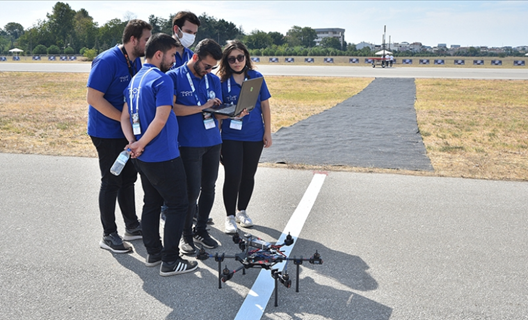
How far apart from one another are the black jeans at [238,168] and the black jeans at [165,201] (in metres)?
1.06

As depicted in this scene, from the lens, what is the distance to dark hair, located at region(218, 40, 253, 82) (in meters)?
4.50

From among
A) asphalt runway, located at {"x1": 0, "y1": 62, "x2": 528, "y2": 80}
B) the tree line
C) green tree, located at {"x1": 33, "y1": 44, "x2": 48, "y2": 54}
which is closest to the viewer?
asphalt runway, located at {"x1": 0, "y1": 62, "x2": 528, "y2": 80}

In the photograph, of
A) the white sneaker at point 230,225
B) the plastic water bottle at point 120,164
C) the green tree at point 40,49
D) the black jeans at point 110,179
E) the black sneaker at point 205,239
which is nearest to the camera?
the plastic water bottle at point 120,164

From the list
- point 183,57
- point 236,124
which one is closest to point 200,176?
point 236,124

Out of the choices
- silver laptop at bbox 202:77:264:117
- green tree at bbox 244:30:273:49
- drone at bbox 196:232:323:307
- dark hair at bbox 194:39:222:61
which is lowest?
drone at bbox 196:232:323:307

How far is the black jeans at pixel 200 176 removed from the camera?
401 cm

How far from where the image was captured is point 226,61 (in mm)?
4559

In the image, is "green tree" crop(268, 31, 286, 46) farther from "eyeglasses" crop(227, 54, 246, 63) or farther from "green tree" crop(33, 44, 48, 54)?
"eyeglasses" crop(227, 54, 246, 63)

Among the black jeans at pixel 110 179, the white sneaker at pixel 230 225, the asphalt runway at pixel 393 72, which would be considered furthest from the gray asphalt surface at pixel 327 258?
the asphalt runway at pixel 393 72

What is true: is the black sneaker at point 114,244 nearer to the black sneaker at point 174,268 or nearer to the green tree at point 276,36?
the black sneaker at point 174,268

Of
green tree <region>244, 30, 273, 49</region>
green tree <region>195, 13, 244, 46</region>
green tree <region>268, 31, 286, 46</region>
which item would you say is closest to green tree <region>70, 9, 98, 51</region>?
green tree <region>195, 13, 244, 46</region>

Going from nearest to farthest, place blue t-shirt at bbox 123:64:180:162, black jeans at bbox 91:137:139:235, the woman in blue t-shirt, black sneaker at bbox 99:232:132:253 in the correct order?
blue t-shirt at bbox 123:64:180:162
black jeans at bbox 91:137:139:235
black sneaker at bbox 99:232:132:253
the woman in blue t-shirt

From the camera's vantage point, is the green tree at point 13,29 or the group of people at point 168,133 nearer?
the group of people at point 168,133

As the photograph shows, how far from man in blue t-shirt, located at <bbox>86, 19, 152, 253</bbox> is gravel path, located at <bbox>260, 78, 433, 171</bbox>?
395cm
